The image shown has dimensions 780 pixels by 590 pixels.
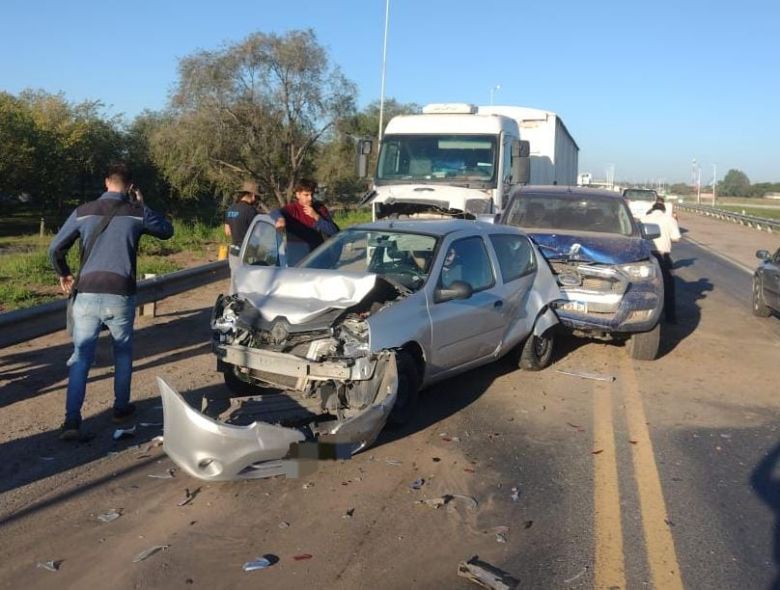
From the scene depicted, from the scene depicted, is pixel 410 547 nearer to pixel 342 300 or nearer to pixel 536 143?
pixel 342 300

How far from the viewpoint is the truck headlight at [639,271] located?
333 inches

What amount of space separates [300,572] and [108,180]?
332cm

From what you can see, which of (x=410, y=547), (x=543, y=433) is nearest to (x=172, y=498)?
(x=410, y=547)

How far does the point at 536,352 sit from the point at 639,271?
1648 mm

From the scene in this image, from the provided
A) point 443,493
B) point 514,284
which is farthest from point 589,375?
point 443,493

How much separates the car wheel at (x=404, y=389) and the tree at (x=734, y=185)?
516 ft

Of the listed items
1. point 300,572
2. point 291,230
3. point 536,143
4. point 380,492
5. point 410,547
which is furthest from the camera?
point 536,143

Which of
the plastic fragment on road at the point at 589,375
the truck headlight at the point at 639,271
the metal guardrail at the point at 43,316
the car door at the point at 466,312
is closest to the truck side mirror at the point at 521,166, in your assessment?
the truck headlight at the point at 639,271

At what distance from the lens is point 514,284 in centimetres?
750

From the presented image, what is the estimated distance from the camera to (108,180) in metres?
5.59

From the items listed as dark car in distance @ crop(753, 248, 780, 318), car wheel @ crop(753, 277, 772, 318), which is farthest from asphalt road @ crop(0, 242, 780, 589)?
car wheel @ crop(753, 277, 772, 318)

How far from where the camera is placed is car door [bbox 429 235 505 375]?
618 cm

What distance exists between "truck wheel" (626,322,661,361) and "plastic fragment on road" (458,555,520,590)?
5385 mm

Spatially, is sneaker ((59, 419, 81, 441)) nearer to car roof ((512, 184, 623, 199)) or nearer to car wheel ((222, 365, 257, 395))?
car wheel ((222, 365, 257, 395))
